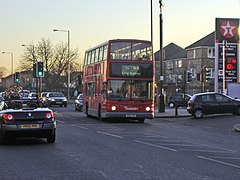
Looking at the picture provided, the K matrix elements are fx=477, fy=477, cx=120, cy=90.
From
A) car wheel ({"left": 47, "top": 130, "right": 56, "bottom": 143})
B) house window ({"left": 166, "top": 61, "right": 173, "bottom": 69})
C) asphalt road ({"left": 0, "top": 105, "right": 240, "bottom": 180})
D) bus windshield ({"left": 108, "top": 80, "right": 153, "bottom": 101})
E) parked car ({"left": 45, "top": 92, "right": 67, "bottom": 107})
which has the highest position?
house window ({"left": 166, "top": 61, "right": 173, "bottom": 69})

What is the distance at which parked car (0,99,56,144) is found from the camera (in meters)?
13.6

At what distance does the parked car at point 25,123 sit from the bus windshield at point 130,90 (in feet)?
32.6

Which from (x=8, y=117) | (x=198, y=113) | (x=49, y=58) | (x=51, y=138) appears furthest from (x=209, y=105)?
(x=49, y=58)

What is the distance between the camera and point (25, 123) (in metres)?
13.6

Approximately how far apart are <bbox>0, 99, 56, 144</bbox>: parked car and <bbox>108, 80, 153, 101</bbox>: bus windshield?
995cm

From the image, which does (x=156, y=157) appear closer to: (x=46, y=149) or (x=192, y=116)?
(x=46, y=149)

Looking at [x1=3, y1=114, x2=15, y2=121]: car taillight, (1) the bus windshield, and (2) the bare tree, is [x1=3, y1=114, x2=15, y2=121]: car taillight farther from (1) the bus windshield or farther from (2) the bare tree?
(2) the bare tree

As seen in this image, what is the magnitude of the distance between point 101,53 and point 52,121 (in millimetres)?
11810

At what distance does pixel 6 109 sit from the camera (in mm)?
14656

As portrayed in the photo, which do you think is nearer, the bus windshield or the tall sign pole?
the bus windshield

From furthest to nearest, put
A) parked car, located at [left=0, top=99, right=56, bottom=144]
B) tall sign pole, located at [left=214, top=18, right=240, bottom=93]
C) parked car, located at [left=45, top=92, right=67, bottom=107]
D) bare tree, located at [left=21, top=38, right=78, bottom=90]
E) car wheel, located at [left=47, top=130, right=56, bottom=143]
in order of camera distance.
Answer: bare tree, located at [left=21, top=38, right=78, bottom=90] → parked car, located at [left=45, top=92, right=67, bottom=107] → tall sign pole, located at [left=214, top=18, right=240, bottom=93] → car wheel, located at [left=47, top=130, right=56, bottom=143] → parked car, located at [left=0, top=99, right=56, bottom=144]

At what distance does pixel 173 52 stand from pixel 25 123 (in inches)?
4262

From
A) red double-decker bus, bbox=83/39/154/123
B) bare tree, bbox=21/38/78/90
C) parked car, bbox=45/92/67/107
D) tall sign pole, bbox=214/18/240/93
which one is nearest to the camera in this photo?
red double-decker bus, bbox=83/39/154/123

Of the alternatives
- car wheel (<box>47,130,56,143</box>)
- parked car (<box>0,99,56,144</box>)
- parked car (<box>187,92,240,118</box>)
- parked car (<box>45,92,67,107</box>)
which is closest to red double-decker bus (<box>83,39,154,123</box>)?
parked car (<box>187,92,240,118</box>)
